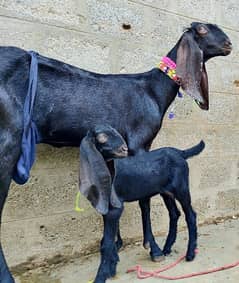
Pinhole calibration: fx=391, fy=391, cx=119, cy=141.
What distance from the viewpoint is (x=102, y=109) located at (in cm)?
167

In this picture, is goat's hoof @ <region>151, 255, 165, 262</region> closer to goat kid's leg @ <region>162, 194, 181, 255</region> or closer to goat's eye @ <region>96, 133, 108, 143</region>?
goat kid's leg @ <region>162, 194, 181, 255</region>

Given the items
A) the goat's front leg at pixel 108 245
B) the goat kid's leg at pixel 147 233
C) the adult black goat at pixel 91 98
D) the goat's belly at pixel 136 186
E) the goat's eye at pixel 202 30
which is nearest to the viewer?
the adult black goat at pixel 91 98

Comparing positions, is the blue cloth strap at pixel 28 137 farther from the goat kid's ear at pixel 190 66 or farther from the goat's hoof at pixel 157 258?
the goat's hoof at pixel 157 258

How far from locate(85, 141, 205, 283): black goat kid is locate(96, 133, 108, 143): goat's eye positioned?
0.32 feet

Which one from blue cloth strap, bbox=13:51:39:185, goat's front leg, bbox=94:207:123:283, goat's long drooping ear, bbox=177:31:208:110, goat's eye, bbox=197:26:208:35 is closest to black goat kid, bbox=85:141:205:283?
goat's front leg, bbox=94:207:123:283

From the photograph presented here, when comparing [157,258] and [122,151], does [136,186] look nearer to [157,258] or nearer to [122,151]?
[122,151]

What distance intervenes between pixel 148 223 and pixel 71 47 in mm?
977

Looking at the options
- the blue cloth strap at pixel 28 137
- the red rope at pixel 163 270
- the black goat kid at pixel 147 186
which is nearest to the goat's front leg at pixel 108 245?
the black goat kid at pixel 147 186

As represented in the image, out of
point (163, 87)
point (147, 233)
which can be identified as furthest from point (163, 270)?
point (163, 87)

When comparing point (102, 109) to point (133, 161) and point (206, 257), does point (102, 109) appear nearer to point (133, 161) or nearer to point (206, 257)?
point (133, 161)

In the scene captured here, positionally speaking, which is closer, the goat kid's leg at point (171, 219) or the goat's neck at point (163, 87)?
the goat's neck at point (163, 87)

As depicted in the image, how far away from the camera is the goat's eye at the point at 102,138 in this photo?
4.85ft

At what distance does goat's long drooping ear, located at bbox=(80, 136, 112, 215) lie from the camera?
1474 millimetres

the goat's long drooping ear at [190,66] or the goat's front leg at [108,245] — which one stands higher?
the goat's long drooping ear at [190,66]
